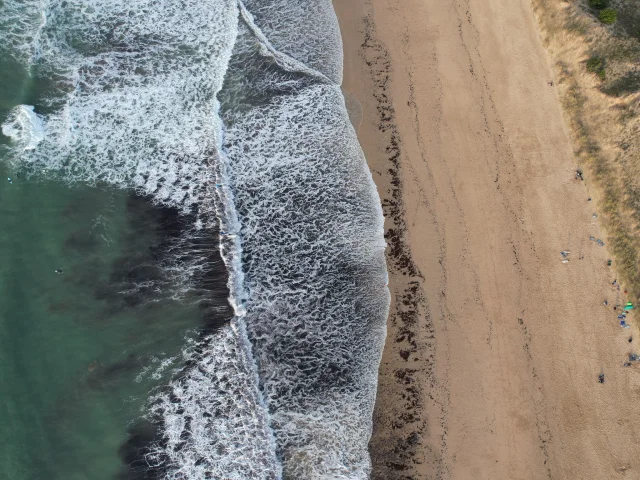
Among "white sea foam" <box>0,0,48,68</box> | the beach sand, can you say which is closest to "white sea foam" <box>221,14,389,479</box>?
the beach sand

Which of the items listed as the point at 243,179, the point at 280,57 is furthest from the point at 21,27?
the point at 243,179

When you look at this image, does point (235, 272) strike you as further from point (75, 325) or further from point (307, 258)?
point (75, 325)

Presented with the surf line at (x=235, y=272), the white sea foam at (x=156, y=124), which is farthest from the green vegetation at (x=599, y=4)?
the surf line at (x=235, y=272)

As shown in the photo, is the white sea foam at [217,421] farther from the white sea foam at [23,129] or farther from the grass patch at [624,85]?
the grass patch at [624,85]

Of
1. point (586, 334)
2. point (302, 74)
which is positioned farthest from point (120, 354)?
point (586, 334)

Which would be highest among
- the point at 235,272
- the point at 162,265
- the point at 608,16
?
the point at 608,16

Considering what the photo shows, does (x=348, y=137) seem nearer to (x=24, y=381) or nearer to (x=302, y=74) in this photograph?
(x=302, y=74)

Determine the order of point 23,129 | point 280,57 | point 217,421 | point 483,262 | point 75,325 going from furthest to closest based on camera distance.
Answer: point 280,57
point 483,262
point 23,129
point 75,325
point 217,421

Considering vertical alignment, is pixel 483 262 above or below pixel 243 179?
below
